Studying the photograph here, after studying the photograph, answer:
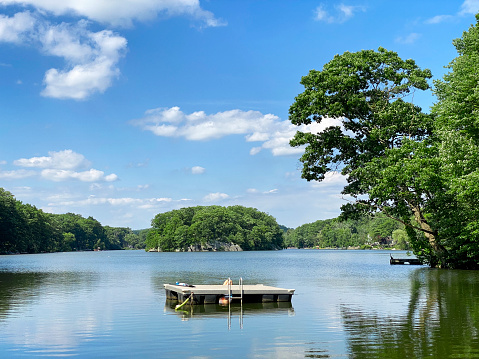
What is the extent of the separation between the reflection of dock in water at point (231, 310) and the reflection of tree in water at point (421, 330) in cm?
304

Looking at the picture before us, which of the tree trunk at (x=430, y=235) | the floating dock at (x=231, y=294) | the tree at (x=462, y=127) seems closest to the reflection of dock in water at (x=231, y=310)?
the floating dock at (x=231, y=294)

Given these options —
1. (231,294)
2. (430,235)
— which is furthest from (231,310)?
(430,235)

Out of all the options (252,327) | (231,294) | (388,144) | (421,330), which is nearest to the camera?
(421,330)

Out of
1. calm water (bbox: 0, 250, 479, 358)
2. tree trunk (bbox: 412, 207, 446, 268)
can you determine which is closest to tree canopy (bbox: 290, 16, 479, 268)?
tree trunk (bbox: 412, 207, 446, 268)

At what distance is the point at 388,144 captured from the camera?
4922cm

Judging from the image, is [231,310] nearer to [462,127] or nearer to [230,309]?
[230,309]

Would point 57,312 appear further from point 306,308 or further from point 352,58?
point 352,58

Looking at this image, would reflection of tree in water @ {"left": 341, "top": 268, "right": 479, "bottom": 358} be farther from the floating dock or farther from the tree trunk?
the tree trunk

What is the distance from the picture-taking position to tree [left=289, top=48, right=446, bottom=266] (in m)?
46.0

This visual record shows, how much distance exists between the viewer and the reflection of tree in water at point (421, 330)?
13680 millimetres

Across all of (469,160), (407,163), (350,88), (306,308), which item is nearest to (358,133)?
(350,88)

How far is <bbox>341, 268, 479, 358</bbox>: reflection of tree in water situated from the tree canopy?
1830 cm

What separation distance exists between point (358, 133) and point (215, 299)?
30852 mm

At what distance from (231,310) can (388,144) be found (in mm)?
31175
